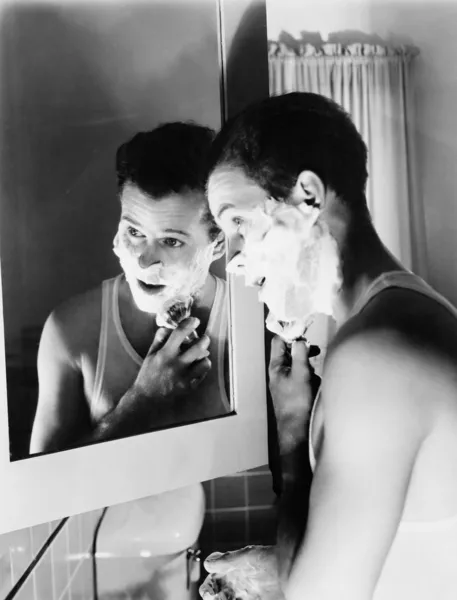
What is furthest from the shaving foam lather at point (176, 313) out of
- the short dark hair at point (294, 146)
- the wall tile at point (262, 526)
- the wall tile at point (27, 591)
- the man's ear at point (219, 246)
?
the wall tile at point (27, 591)

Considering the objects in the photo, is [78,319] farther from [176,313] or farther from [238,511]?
[238,511]

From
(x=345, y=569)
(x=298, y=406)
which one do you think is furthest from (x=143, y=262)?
(x=345, y=569)

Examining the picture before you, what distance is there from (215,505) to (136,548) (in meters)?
0.20

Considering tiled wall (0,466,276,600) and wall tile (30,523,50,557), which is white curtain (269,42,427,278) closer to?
tiled wall (0,466,276,600)

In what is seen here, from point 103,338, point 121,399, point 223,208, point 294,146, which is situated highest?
point 294,146

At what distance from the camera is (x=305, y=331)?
1.19m

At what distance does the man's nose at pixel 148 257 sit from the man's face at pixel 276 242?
0.14 m

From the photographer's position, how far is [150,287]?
111 centimetres

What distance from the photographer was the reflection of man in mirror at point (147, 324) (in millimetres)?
1017

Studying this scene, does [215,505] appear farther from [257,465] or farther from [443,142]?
[443,142]

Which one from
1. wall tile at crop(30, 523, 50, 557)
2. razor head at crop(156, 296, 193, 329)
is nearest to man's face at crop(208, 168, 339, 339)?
razor head at crop(156, 296, 193, 329)

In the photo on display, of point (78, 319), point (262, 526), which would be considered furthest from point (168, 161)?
point (262, 526)

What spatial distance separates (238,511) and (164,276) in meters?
0.56

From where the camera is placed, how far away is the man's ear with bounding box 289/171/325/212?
1.11 m
